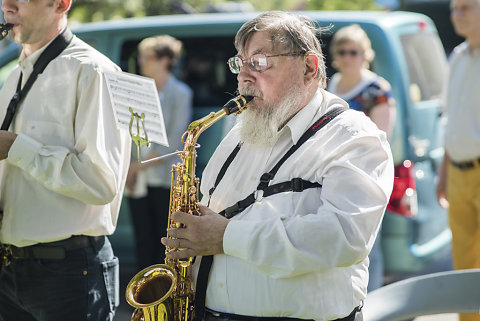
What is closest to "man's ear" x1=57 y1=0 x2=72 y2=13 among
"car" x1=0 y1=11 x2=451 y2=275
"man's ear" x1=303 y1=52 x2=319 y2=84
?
"man's ear" x1=303 y1=52 x2=319 y2=84

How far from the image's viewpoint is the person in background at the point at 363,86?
15.7ft

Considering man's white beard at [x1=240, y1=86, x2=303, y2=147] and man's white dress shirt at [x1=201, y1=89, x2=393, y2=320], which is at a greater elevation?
man's white beard at [x1=240, y1=86, x2=303, y2=147]

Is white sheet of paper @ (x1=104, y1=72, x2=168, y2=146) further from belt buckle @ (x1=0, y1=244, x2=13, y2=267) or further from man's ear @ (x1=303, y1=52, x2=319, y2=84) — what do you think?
belt buckle @ (x1=0, y1=244, x2=13, y2=267)

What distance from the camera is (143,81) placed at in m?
2.89

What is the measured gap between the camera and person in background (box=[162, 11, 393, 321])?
88.4 inches

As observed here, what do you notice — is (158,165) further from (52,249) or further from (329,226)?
(329,226)

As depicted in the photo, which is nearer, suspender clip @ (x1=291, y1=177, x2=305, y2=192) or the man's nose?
suspender clip @ (x1=291, y1=177, x2=305, y2=192)

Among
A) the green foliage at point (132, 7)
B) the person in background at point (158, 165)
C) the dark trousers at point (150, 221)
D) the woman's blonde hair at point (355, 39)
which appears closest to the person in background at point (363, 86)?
the woman's blonde hair at point (355, 39)

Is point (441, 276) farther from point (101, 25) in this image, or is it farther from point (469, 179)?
point (101, 25)

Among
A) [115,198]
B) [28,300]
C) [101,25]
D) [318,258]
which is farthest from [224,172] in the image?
[101,25]

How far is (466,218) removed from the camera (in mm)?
4746

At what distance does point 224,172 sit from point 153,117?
0.39 m

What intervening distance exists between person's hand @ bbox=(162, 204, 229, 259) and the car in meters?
2.79

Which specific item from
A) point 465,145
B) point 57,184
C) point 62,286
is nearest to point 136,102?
point 57,184
